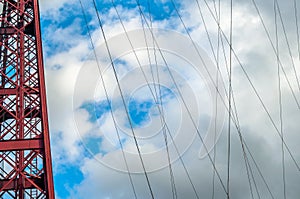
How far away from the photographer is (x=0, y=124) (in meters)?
16.5

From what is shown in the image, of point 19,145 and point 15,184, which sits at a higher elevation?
point 19,145

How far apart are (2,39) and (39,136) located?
4705mm

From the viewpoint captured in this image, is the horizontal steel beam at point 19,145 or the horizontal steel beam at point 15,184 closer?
the horizontal steel beam at point 19,145

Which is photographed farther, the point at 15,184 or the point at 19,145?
the point at 15,184

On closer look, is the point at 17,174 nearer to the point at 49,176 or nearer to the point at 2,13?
the point at 49,176

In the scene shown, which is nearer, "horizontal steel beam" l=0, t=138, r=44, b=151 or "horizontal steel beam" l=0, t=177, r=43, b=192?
"horizontal steel beam" l=0, t=138, r=44, b=151

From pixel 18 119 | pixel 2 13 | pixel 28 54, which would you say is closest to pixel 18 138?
pixel 18 119

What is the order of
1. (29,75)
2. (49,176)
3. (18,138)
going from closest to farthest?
(49,176)
(18,138)
(29,75)

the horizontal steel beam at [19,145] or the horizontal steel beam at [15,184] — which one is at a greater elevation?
the horizontal steel beam at [19,145]

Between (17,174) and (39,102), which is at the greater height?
(39,102)

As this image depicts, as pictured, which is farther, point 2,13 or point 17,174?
point 2,13

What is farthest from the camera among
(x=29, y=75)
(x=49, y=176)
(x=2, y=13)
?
(x=2, y=13)

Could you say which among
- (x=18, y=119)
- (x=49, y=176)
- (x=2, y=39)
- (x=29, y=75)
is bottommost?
(x=49, y=176)

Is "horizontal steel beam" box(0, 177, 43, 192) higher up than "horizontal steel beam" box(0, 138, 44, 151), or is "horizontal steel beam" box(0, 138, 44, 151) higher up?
"horizontal steel beam" box(0, 138, 44, 151)
